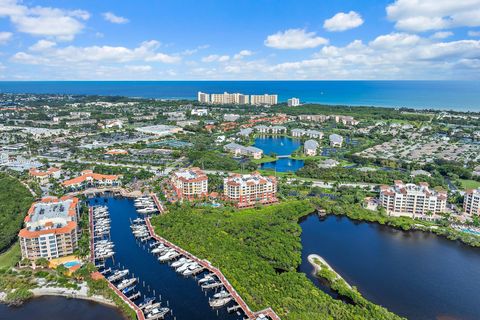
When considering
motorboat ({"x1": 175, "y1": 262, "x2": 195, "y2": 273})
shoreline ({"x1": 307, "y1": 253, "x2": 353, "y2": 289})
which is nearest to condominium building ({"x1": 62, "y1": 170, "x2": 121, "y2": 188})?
motorboat ({"x1": 175, "y1": 262, "x2": 195, "y2": 273})

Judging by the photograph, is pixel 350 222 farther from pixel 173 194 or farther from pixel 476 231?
pixel 173 194

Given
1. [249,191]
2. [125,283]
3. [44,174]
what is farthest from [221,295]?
[44,174]

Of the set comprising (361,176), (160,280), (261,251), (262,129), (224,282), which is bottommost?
(160,280)

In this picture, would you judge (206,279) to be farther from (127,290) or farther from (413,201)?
(413,201)

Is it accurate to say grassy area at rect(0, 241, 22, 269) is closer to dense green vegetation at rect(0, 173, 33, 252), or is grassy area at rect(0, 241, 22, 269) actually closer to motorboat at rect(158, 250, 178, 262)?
Answer: dense green vegetation at rect(0, 173, 33, 252)

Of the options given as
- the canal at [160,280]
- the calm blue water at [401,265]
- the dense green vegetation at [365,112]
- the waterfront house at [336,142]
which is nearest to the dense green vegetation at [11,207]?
the canal at [160,280]

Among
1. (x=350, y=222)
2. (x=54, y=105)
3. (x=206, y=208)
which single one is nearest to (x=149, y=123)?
(x=54, y=105)
